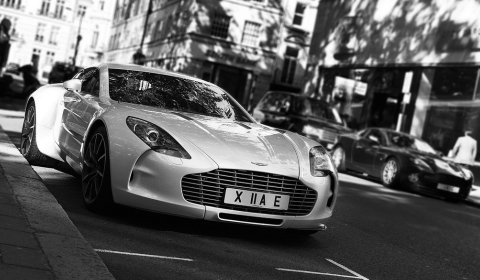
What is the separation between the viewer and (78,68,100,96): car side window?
22.8 feet

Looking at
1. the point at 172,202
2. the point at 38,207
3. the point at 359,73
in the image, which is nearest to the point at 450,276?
the point at 172,202

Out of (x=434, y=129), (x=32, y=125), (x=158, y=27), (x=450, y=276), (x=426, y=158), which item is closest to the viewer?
(x=450, y=276)

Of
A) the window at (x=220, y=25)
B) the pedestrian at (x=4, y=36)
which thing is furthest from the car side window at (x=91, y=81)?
the window at (x=220, y=25)

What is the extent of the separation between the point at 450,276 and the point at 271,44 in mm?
44124

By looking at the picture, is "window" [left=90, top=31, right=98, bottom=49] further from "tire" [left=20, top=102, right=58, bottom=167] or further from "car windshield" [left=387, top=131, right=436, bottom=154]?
"tire" [left=20, top=102, right=58, bottom=167]

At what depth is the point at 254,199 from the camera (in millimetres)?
5453

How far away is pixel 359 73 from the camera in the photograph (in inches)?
1178

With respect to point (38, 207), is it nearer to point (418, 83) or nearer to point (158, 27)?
point (418, 83)

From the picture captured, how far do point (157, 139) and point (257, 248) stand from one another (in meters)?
1.12

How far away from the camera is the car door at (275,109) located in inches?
828

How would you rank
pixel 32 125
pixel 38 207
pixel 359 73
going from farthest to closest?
1. pixel 359 73
2. pixel 32 125
3. pixel 38 207

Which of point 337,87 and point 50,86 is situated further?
point 337,87

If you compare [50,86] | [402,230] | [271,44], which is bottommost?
[402,230]

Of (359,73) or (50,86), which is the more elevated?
(359,73)
